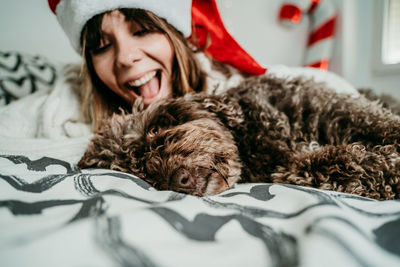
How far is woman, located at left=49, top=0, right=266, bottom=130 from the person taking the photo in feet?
6.27

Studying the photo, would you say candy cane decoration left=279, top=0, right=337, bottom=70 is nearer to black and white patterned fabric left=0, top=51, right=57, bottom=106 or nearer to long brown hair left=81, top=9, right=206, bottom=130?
long brown hair left=81, top=9, right=206, bottom=130

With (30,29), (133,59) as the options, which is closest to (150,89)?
(133,59)

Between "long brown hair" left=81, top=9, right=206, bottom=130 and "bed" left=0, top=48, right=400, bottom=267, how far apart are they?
46.4 inches

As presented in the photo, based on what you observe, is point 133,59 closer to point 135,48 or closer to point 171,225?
point 135,48

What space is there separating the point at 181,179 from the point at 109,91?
179 cm

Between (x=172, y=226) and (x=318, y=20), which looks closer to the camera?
(x=172, y=226)

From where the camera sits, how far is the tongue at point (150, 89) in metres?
2.18

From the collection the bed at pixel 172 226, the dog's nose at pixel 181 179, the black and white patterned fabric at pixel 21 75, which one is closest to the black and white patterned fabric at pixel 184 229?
the bed at pixel 172 226

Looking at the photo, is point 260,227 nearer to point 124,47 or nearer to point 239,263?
point 239,263

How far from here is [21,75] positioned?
2631 mm

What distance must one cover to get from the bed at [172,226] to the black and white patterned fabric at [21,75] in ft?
5.84

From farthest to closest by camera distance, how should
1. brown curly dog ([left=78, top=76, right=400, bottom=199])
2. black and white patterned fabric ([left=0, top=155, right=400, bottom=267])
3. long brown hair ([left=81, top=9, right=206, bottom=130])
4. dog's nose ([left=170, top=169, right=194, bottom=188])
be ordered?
long brown hair ([left=81, top=9, right=206, bottom=130])
brown curly dog ([left=78, top=76, right=400, bottom=199])
dog's nose ([left=170, top=169, right=194, bottom=188])
black and white patterned fabric ([left=0, top=155, right=400, bottom=267])

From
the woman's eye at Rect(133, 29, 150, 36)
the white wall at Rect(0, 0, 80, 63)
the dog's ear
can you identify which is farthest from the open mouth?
the white wall at Rect(0, 0, 80, 63)

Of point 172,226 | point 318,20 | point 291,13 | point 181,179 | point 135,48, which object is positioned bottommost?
point 181,179
